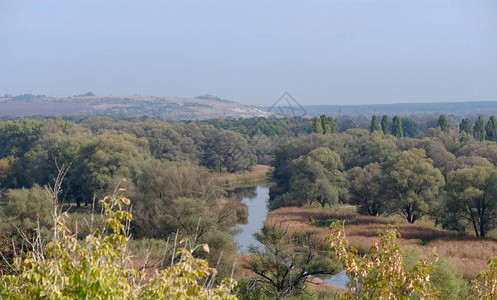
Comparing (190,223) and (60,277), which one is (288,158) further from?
(60,277)

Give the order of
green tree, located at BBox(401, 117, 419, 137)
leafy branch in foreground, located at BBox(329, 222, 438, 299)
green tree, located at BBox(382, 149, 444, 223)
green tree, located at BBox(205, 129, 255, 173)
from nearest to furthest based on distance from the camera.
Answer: leafy branch in foreground, located at BBox(329, 222, 438, 299)
green tree, located at BBox(382, 149, 444, 223)
green tree, located at BBox(205, 129, 255, 173)
green tree, located at BBox(401, 117, 419, 137)

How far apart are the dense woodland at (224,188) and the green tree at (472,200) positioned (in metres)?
0.07

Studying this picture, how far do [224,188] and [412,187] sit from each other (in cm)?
2257

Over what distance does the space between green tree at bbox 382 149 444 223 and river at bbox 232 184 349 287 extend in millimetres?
11018

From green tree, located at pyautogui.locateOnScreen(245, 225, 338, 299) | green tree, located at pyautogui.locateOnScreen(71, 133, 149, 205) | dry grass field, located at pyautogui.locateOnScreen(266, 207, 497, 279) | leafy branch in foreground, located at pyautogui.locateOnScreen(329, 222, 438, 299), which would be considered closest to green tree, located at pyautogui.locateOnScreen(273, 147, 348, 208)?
dry grass field, located at pyautogui.locateOnScreen(266, 207, 497, 279)

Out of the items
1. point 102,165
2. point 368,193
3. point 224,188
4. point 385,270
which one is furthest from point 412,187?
point 385,270

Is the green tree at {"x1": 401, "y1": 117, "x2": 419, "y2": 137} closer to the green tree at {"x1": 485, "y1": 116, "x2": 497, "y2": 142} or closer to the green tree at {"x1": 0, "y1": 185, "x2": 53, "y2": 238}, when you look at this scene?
the green tree at {"x1": 485, "y1": 116, "x2": 497, "y2": 142}

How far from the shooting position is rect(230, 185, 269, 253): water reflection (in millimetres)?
35644

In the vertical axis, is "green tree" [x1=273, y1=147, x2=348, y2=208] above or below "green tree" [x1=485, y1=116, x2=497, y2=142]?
below

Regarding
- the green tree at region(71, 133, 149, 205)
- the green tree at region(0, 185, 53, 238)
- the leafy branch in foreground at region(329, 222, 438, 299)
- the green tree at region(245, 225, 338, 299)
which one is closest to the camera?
the leafy branch in foreground at region(329, 222, 438, 299)

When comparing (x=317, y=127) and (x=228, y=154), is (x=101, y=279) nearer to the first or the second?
(x=228, y=154)

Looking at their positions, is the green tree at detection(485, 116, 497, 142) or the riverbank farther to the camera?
the green tree at detection(485, 116, 497, 142)

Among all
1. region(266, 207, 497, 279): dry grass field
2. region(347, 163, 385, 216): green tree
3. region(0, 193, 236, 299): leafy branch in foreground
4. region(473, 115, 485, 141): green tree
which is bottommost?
region(266, 207, 497, 279): dry grass field

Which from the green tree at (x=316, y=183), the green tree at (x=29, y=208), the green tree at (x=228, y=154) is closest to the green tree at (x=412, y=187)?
the green tree at (x=316, y=183)
